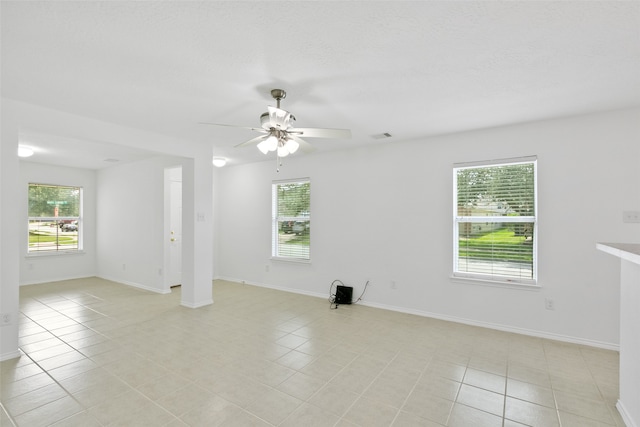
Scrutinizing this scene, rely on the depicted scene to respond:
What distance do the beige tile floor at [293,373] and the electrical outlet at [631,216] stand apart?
4.42 ft

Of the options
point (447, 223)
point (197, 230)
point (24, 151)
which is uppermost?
point (24, 151)

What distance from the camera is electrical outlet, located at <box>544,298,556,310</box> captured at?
132 inches

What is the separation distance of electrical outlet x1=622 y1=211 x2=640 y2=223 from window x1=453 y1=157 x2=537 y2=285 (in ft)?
2.43

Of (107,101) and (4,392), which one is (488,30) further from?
(4,392)

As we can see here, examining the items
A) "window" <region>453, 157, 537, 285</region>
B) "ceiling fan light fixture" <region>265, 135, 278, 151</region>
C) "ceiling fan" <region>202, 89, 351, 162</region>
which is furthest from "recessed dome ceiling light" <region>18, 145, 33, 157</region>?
"window" <region>453, 157, 537, 285</region>

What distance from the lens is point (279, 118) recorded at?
246 centimetres

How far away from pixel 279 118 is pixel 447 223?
2691 mm

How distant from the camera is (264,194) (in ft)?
19.1

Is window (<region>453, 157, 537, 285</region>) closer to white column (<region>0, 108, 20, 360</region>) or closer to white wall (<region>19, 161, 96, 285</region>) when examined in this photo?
white column (<region>0, 108, 20, 360</region>)

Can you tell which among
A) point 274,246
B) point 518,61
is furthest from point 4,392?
point 518,61

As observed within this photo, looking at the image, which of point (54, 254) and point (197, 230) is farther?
point (54, 254)

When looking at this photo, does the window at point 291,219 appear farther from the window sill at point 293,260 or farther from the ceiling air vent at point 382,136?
the ceiling air vent at point 382,136

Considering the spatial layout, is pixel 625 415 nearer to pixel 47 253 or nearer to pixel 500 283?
pixel 500 283

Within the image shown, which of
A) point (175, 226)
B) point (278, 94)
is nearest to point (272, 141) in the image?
point (278, 94)
